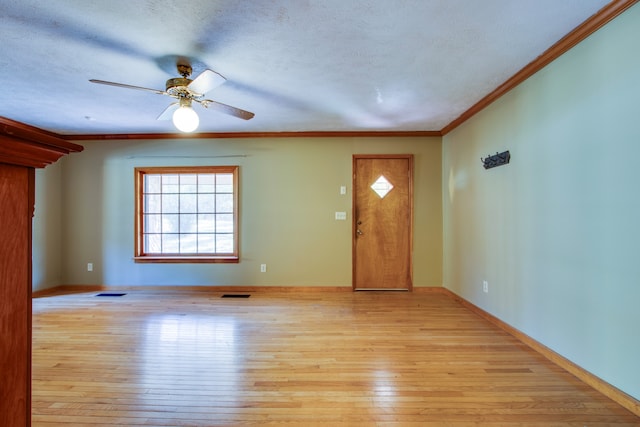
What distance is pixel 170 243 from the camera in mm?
4523

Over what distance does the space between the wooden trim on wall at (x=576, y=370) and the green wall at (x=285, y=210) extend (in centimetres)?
156

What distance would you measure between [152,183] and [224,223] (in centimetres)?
128

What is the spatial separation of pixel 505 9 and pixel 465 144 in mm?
2047

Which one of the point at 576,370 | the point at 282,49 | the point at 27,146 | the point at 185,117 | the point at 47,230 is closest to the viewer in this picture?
the point at 27,146

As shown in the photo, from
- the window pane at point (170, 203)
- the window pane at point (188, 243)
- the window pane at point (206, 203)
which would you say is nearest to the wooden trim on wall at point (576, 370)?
the window pane at point (206, 203)

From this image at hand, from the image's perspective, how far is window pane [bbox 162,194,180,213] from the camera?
4516 millimetres

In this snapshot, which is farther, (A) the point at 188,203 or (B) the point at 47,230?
(A) the point at 188,203

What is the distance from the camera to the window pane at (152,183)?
14.9 ft

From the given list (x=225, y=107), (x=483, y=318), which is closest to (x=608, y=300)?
(x=483, y=318)

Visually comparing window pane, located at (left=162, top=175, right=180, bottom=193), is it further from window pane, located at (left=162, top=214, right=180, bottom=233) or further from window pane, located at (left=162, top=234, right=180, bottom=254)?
window pane, located at (left=162, top=234, right=180, bottom=254)

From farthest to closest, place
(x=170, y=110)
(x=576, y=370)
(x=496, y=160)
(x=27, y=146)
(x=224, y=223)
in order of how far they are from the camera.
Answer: (x=224, y=223)
(x=496, y=160)
(x=170, y=110)
(x=576, y=370)
(x=27, y=146)

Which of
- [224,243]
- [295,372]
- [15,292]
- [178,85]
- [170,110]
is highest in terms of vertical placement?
[178,85]

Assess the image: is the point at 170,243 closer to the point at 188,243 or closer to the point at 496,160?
the point at 188,243

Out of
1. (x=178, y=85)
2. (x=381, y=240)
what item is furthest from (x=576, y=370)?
(x=178, y=85)
